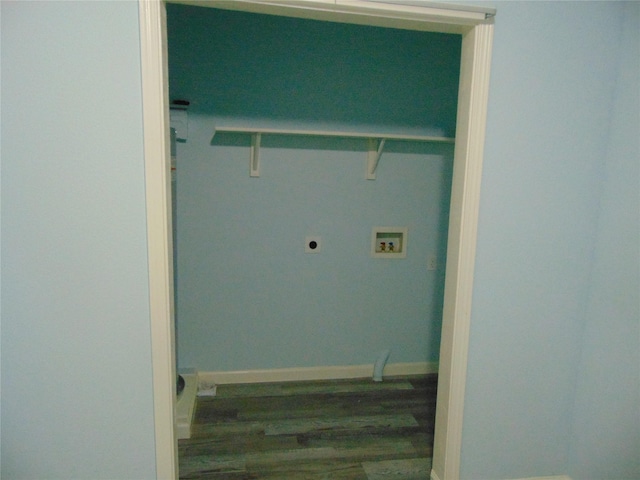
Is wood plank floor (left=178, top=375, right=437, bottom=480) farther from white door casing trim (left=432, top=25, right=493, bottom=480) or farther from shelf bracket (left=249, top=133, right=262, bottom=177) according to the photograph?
shelf bracket (left=249, top=133, right=262, bottom=177)

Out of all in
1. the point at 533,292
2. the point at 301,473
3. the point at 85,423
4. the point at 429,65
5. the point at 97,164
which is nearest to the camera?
the point at 97,164

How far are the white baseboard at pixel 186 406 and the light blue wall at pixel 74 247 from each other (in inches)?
23.2

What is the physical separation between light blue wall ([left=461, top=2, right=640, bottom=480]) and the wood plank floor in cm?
54

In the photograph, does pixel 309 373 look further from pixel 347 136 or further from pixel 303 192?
pixel 347 136

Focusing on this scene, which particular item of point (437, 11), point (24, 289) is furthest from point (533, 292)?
point (24, 289)

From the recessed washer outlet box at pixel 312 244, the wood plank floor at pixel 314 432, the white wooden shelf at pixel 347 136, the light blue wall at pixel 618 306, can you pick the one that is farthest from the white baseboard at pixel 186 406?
the light blue wall at pixel 618 306

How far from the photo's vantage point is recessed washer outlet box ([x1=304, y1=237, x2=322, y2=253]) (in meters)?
2.80

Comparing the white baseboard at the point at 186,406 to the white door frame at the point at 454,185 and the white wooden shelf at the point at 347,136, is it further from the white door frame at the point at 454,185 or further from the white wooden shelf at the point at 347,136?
the white wooden shelf at the point at 347,136

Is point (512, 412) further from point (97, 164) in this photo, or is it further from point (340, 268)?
point (97, 164)

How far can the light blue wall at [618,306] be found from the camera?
5.25 feet

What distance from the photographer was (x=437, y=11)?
1.47 m

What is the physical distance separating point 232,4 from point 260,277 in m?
1.74

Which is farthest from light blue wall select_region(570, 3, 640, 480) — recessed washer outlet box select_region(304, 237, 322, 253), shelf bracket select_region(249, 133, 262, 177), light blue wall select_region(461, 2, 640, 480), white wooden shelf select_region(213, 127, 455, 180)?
shelf bracket select_region(249, 133, 262, 177)

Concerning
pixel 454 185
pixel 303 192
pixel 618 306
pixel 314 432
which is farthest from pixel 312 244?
pixel 618 306
